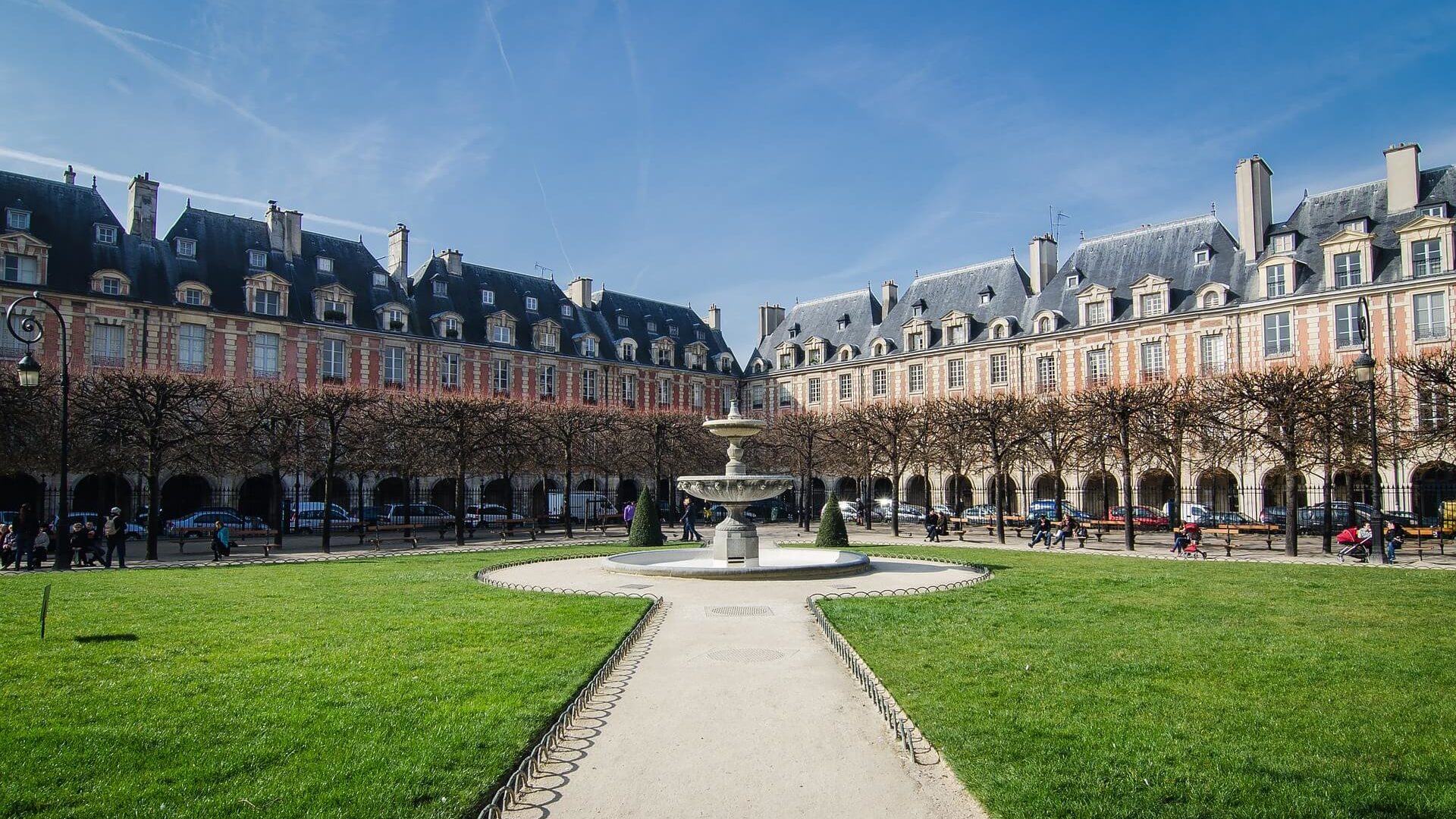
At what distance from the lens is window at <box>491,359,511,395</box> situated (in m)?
44.3

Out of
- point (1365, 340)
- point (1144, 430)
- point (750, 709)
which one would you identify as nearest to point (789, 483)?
point (750, 709)

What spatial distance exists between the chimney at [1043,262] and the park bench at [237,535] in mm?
34686

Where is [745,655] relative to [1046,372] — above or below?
below

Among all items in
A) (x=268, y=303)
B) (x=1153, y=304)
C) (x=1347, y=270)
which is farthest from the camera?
(x=1153, y=304)

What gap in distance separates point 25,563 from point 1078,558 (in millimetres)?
22738

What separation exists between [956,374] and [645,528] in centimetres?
2628

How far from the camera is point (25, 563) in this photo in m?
19.4

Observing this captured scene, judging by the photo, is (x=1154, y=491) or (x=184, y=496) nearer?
(x=184, y=496)

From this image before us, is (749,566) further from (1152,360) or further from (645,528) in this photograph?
(1152,360)

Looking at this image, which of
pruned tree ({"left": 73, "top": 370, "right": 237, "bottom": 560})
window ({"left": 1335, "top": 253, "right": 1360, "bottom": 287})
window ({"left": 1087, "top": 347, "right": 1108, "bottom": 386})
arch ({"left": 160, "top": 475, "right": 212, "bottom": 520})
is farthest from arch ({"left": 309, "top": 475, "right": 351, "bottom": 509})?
window ({"left": 1335, "top": 253, "right": 1360, "bottom": 287})

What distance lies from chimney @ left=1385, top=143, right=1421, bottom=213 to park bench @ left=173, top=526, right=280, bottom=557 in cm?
4004

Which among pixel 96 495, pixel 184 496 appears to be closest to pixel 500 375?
pixel 184 496

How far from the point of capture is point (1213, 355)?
3675cm

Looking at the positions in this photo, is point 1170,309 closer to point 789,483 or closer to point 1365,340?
point 1365,340
